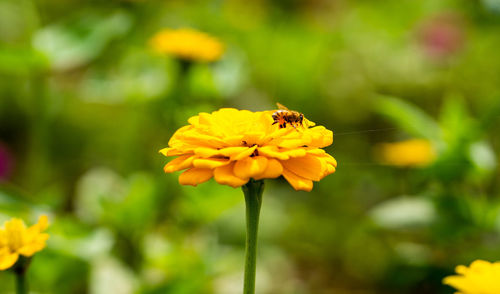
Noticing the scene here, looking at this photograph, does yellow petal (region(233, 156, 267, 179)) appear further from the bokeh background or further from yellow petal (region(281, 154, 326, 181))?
the bokeh background

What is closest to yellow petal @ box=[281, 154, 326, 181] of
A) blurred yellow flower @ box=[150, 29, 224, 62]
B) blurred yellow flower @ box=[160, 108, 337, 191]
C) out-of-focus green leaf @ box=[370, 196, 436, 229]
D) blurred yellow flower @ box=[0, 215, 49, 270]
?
blurred yellow flower @ box=[160, 108, 337, 191]

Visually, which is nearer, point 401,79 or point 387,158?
point 387,158

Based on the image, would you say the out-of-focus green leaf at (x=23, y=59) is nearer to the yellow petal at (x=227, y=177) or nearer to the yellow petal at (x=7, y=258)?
the yellow petal at (x=7, y=258)

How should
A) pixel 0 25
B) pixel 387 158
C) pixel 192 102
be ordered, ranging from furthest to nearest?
pixel 0 25 → pixel 387 158 → pixel 192 102

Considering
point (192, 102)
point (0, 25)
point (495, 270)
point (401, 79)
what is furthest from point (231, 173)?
point (0, 25)

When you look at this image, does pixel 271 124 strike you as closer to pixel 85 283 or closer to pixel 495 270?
pixel 495 270

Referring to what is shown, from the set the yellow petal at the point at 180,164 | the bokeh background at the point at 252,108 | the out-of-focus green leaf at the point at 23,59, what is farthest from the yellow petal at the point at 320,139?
the out-of-focus green leaf at the point at 23,59
